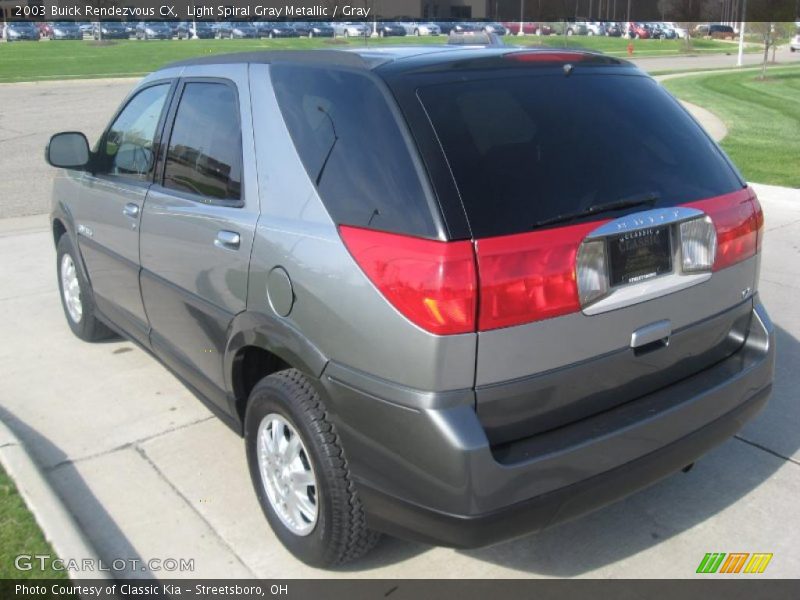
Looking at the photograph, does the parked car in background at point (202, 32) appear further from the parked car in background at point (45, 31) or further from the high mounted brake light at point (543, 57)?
the high mounted brake light at point (543, 57)

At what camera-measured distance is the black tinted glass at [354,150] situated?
2492 millimetres

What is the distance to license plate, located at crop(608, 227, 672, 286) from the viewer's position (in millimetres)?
2604

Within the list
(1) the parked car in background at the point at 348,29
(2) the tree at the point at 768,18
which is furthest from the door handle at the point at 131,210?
(1) the parked car in background at the point at 348,29

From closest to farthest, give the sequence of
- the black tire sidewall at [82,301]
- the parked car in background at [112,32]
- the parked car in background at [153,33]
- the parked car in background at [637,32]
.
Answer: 1. the black tire sidewall at [82,301]
2. the parked car in background at [112,32]
3. the parked car in background at [153,33]
4. the parked car in background at [637,32]

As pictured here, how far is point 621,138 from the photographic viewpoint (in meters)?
2.90

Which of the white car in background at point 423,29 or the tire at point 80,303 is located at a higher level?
the white car in background at point 423,29

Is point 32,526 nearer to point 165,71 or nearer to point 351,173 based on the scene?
point 351,173

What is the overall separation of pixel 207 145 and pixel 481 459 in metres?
1.93

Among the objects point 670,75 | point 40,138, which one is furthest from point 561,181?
point 670,75

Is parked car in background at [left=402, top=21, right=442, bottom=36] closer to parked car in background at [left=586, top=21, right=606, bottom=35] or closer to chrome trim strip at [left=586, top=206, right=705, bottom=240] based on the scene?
parked car in background at [left=586, top=21, right=606, bottom=35]

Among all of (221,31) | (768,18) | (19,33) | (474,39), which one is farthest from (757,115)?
(19,33)

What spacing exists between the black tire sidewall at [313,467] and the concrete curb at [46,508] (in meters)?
0.64

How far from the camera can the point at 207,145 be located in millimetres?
3527

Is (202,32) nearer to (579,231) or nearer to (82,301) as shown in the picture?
(82,301)
